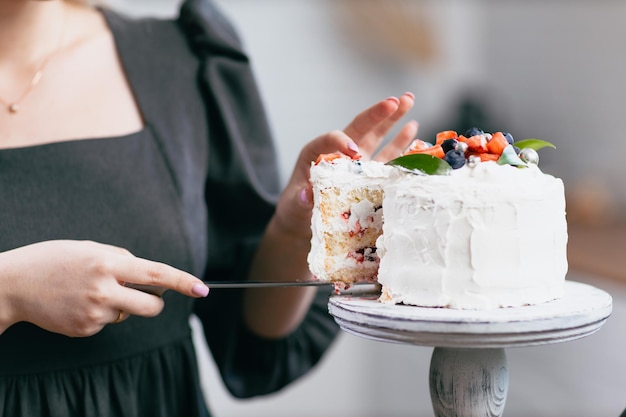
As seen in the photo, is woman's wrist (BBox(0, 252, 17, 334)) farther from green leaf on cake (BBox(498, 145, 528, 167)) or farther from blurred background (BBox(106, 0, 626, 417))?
blurred background (BBox(106, 0, 626, 417))

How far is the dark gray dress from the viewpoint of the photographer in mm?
985

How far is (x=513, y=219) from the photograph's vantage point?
2.64 ft

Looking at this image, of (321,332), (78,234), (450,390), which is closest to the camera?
(450,390)

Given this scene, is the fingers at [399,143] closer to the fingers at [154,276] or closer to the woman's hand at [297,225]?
the woman's hand at [297,225]

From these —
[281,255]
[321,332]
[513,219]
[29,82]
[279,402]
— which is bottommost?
[279,402]

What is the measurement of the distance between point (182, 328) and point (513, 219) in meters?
0.52

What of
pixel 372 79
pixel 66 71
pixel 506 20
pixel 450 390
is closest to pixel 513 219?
pixel 450 390

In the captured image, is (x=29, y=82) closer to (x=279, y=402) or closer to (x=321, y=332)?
(x=321, y=332)

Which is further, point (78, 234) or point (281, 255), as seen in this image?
point (281, 255)

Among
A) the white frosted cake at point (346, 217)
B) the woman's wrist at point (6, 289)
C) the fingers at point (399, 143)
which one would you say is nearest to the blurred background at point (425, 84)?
the fingers at point (399, 143)

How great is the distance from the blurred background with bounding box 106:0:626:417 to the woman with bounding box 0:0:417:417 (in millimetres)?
1305

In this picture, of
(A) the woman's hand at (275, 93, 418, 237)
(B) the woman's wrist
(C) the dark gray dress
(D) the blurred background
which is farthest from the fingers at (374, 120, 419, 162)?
(D) the blurred background

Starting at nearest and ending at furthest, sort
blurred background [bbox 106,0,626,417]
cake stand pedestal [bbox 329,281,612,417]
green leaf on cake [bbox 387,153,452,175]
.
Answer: cake stand pedestal [bbox 329,281,612,417], green leaf on cake [bbox 387,153,452,175], blurred background [bbox 106,0,626,417]

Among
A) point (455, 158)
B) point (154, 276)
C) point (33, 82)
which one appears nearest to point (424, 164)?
point (455, 158)
